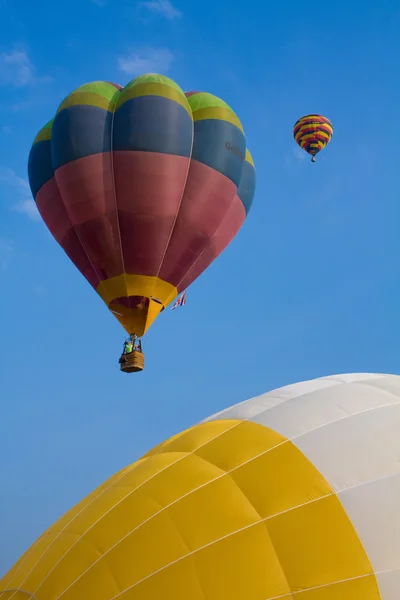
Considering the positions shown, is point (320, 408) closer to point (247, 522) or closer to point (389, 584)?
point (247, 522)

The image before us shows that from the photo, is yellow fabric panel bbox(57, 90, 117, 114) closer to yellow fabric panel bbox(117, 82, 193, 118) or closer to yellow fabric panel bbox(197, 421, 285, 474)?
yellow fabric panel bbox(117, 82, 193, 118)

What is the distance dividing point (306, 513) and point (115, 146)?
37.7 ft

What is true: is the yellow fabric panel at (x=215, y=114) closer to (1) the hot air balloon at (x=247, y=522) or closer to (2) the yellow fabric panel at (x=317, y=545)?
(1) the hot air balloon at (x=247, y=522)

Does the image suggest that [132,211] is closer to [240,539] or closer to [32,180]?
[32,180]

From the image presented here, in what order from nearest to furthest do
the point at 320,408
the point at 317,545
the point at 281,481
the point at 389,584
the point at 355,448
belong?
1. the point at 389,584
2. the point at 317,545
3. the point at 281,481
4. the point at 355,448
5. the point at 320,408

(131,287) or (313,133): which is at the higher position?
(313,133)

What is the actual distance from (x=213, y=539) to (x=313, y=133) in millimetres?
20960

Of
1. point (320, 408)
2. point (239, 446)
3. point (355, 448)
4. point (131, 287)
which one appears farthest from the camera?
point (131, 287)

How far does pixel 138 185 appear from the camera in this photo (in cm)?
1479

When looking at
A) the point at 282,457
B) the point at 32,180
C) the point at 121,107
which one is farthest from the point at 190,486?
the point at 32,180

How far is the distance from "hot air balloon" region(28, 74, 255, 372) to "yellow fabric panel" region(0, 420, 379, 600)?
9955mm

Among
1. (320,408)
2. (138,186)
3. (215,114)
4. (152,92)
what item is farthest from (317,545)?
(215,114)

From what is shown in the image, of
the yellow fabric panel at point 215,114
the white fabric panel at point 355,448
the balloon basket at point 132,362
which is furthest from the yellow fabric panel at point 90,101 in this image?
the white fabric panel at point 355,448

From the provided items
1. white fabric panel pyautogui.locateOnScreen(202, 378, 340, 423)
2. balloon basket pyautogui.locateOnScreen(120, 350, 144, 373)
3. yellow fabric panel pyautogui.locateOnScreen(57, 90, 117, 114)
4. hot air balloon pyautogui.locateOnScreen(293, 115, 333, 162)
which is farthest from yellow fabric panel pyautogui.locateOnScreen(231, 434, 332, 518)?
hot air balloon pyautogui.locateOnScreen(293, 115, 333, 162)
